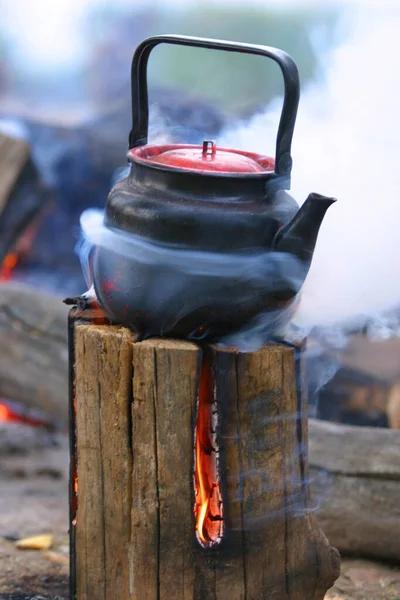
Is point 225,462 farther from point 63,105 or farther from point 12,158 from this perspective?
point 63,105

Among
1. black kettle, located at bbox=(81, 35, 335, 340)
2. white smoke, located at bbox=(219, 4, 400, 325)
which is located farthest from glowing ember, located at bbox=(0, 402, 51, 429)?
black kettle, located at bbox=(81, 35, 335, 340)

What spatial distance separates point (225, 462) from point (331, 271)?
2242mm

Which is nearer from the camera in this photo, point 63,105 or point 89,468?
point 89,468

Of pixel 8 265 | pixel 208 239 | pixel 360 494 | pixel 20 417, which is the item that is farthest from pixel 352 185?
pixel 8 265

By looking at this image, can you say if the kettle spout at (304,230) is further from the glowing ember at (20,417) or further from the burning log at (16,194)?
the burning log at (16,194)

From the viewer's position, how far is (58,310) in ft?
16.6

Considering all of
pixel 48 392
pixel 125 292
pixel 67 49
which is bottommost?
pixel 48 392

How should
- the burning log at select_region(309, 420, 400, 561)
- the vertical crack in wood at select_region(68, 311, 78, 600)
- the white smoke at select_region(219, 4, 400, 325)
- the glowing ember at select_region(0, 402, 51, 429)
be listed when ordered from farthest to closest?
the glowing ember at select_region(0, 402, 51, 429) < the white smoke at select_region(219, 4, 400, 325) < the burning log at select_region(309, 420, 400, 561) < the vertical crack in wood at select_region(68, 311, 78, 600)

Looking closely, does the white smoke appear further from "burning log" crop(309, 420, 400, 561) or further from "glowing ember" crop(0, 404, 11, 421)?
"glowing ember" crop(0, 404, 11, 421)

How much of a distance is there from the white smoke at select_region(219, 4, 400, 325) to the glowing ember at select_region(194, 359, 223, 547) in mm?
1763

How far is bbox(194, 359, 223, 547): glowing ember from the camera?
258 centimetres

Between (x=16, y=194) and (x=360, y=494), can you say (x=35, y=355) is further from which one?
(x=360, y=494)

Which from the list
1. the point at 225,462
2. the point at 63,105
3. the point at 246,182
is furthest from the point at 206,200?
the point at 63,105

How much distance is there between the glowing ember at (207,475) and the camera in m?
2.58
